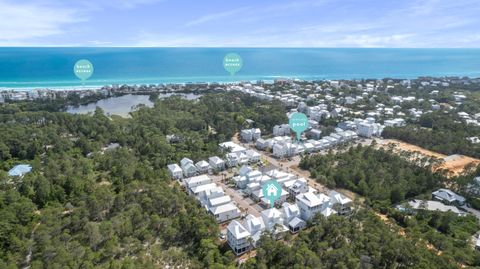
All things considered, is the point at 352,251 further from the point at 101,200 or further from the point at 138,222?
the point at 101,200

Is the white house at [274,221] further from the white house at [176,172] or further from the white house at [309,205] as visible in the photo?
the white house at [176,172]

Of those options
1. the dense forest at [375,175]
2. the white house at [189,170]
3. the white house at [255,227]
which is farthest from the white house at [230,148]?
the white house at [255,227]

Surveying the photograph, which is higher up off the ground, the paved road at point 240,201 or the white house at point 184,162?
the white house at point 184,162

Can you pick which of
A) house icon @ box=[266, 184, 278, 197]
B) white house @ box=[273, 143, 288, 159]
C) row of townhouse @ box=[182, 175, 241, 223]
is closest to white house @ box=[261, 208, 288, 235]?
row of townhouse @ box=[182, 175, 241, 223]

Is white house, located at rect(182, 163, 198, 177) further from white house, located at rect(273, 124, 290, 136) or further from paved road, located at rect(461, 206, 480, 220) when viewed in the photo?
paved road, located at rect(461, 206, 480, 220)

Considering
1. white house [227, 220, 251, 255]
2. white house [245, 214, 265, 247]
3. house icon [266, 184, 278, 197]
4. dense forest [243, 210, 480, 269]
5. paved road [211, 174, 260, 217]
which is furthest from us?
house icon [266, 184, 278, 197]

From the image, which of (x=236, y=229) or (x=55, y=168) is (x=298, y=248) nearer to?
(x=236, y=229)

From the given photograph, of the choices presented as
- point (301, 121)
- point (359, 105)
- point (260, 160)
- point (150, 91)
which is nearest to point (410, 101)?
point (359, 105)
